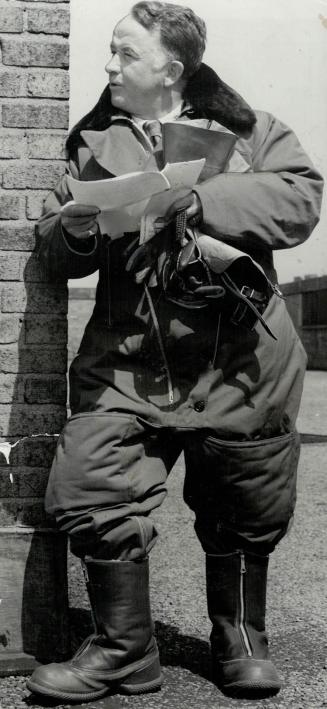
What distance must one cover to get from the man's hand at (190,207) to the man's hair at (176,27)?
0.45m

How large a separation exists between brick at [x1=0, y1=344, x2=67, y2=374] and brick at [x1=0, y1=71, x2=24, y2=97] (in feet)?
2.53

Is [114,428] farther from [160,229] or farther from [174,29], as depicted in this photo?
[174,29]

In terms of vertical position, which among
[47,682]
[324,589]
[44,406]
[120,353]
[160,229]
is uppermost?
[160,229]

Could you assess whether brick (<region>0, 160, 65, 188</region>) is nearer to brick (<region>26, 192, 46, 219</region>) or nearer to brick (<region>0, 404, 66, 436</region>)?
brick (<region>26, 192, 46, 219</region>)

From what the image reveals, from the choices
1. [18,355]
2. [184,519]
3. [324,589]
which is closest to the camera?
[18,355]

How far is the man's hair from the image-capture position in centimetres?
291

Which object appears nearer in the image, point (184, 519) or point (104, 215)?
point (104, 215)

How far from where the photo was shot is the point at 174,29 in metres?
2.93

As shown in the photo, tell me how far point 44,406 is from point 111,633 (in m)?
0.74

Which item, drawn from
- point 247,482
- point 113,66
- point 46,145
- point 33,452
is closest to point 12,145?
point 46,145

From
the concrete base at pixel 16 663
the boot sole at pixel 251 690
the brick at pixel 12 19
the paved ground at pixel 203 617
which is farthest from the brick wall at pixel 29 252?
the boot sole at pixel 251 690

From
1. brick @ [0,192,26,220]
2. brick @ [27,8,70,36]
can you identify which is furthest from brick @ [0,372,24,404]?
brick @ [27,8,70,36]

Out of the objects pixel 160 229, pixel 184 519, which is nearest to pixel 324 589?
pixel 184 519

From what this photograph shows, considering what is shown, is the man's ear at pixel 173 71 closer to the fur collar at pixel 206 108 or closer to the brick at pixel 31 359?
the fur collar at pixel 206 108
